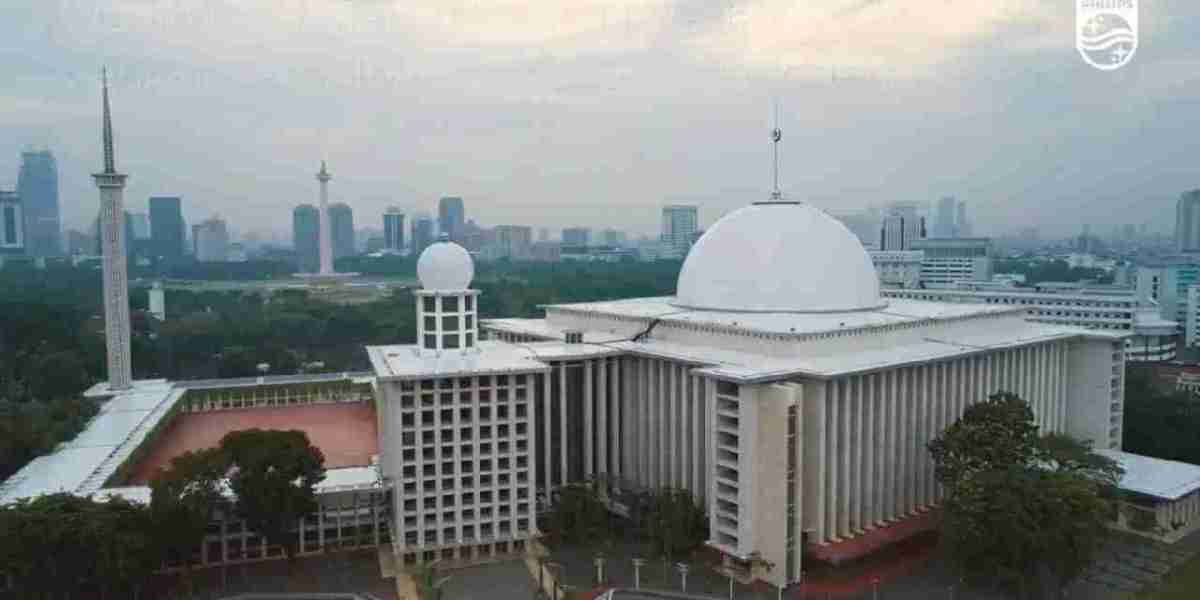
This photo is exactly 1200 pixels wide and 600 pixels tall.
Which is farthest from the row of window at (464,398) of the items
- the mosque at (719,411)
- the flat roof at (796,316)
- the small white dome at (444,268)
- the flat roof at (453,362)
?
the flat roof at (796,316)

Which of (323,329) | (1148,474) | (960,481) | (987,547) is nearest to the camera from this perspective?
(987,547)

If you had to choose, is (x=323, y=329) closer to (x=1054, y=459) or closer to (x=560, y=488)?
(x=560, y=488)

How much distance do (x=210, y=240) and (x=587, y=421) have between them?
16604 cm

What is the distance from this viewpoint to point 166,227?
538ft

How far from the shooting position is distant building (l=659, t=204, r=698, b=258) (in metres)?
189

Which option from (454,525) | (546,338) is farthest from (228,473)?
(546,338)

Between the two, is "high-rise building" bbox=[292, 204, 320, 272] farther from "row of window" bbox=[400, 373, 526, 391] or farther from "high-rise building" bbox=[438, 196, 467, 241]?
"row of window" bbox=[400, 373, 526, 391]

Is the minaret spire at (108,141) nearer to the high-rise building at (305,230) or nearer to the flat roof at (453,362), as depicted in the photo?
the flat roof at (453,362)

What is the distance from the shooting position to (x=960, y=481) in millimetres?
25656

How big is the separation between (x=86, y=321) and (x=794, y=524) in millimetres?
74636

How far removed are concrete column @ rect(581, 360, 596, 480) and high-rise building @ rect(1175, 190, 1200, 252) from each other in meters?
160

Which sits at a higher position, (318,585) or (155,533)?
(155,533)

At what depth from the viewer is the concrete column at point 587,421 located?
3216 centimetres

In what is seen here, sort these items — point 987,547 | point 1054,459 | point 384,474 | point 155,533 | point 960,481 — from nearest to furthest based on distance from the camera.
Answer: point 987,547 < point 155,533 < point 960,481 < point 1054,459 < point 384,474
